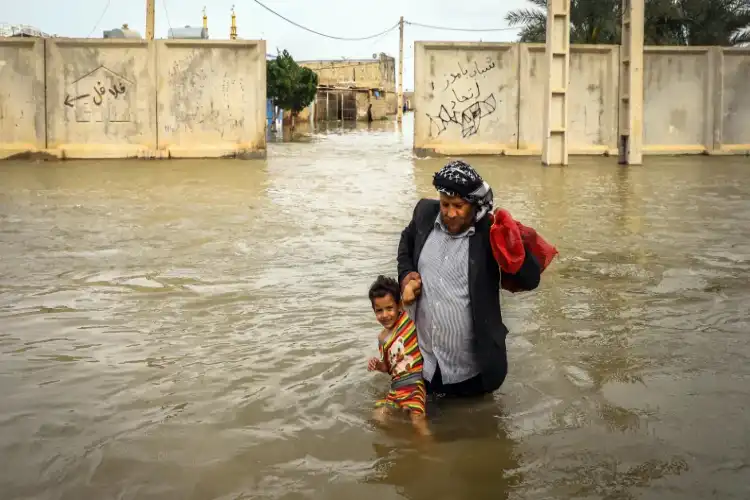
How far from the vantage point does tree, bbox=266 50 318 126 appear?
120 feet

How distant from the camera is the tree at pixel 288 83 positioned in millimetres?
36438

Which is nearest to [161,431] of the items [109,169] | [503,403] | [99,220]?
[503,403]

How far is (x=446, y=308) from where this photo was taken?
4.03 meters

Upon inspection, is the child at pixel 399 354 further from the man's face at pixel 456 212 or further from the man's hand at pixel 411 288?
the man's face at pixel 456 212

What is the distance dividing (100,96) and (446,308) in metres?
17.1

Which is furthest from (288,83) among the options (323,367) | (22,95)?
(323,367)

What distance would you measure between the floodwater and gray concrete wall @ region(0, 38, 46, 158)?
31.5ft

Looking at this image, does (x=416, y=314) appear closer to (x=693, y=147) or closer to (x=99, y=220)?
(x=99, y=220)

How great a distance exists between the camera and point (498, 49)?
830 inches

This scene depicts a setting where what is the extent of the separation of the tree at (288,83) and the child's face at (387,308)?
3323 centimetres

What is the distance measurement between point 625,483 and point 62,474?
204 centimetres

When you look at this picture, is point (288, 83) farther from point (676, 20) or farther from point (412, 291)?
point (412, 291)

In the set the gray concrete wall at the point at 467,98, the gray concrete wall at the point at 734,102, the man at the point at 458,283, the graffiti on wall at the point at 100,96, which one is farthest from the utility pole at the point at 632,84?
the man at the point at 458,283

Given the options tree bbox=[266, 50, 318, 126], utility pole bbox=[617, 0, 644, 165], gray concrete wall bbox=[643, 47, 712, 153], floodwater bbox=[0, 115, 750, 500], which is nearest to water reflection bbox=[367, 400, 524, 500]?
floodwater bbox=[0, 115, 750, 500]
